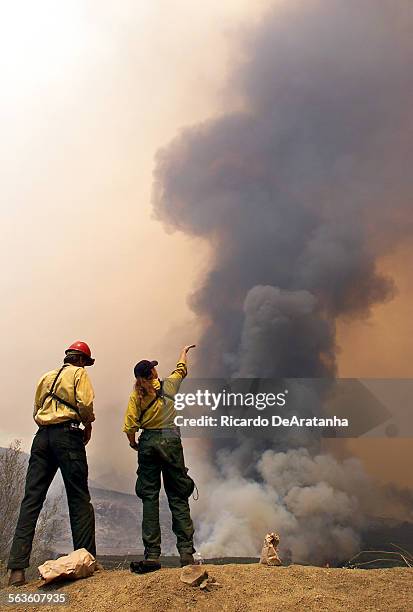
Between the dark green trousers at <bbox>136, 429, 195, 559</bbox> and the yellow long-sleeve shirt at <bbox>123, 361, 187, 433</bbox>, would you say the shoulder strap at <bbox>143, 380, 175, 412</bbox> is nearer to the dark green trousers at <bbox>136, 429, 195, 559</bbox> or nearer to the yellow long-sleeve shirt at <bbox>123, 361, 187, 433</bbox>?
the yellow long-sleeve shirt at <bbox>123, 361, 187, 433</bbox>

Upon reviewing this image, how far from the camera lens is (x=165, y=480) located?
6270mm

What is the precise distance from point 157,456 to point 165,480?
32 cm

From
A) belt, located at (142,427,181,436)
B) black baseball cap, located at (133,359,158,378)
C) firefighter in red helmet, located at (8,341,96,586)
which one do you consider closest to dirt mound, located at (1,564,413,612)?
firefighter in red helmet, located at (8,341,96,586)

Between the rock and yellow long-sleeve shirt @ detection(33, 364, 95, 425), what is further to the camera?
yellow long-sleeve shirt @ detection(33, 364, 95, 425)

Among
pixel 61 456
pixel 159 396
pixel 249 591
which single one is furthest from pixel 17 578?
pixel 249 591

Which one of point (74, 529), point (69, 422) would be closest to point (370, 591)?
point (74, 529)

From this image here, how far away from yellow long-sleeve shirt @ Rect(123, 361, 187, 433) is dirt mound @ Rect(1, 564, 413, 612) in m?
1.60

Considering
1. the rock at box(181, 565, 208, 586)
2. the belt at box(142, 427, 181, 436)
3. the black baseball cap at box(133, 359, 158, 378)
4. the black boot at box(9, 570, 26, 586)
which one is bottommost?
the black boot at box(9, 570, 26, 586)

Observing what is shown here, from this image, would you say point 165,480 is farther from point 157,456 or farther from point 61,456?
point 61,456

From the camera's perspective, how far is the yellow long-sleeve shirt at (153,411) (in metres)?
6.36

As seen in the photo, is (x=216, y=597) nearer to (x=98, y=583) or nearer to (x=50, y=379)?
(x=98, y=583)

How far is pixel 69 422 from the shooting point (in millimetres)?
6148

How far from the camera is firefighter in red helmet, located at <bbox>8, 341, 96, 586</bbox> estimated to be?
233 inches

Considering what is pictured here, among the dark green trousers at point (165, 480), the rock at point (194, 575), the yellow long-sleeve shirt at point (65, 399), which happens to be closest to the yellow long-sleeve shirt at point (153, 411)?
the dark green trousers at point (165, 480)
